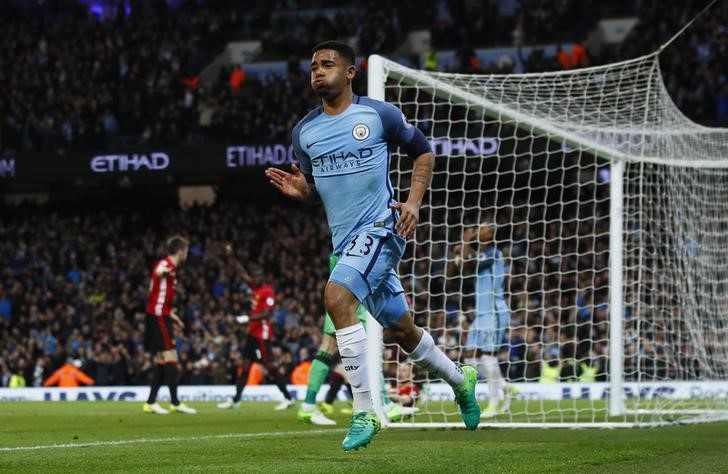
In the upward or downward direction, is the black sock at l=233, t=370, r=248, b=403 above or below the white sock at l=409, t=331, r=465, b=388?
below

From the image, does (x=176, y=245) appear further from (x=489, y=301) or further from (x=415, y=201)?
(x=415, y=201)

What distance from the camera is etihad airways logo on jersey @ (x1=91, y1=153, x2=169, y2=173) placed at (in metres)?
28.3

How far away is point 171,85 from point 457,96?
20883mm

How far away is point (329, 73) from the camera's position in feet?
21.6

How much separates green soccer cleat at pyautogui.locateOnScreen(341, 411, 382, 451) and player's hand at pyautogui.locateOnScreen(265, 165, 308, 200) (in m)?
1.52

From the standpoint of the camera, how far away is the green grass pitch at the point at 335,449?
6.19m

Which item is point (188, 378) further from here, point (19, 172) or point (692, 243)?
point (692, 243)

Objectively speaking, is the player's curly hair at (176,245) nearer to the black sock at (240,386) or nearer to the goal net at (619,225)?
the black sock at (240,386)

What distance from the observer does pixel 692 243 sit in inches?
520

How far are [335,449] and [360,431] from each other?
4.84 ft

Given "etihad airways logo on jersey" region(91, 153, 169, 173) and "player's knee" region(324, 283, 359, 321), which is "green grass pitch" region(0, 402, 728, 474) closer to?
"player's knee" region(324, 283, 359, 321)

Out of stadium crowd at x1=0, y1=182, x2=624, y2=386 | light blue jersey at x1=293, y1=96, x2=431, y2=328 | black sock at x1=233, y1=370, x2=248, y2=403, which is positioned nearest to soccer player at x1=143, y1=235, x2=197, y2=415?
black sock at x1=233, y1=370, x2=248, y2=403

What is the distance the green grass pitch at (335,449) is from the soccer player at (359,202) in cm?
51

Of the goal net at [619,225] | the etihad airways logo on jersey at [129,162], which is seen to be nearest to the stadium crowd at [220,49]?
the etihad airways logo on jersey at [129,162]
